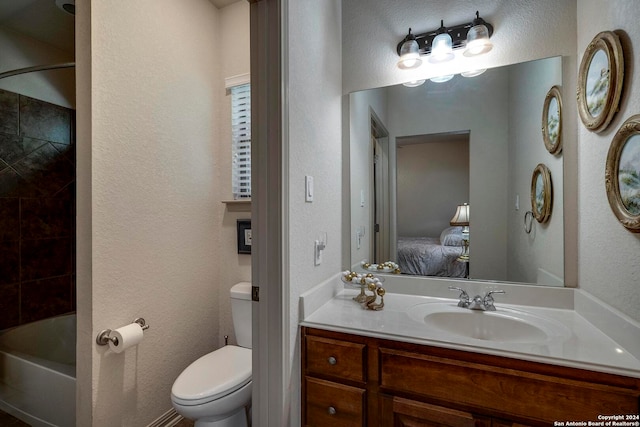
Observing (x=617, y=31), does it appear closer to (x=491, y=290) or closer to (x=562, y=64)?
(x=562, y=64)

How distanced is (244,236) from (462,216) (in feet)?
4.60

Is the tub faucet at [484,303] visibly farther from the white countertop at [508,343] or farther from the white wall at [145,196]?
the white wall at [145,196]

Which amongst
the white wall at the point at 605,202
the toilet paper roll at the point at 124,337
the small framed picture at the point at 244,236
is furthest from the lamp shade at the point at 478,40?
the toilet paper roll at the point at 124,337

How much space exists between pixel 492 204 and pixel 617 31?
0.78 m

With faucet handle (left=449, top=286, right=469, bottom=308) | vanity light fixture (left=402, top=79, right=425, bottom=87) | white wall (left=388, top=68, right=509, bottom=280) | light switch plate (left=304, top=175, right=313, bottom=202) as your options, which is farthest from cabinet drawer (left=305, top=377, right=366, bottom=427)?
vanity light fixture (left=402, top=79, right=425, bottom=87)

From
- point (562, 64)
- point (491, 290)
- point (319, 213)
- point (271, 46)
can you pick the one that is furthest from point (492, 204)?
point (271, 46)

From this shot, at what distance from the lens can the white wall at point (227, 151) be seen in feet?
6.61

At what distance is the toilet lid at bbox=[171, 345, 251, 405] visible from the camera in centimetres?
128

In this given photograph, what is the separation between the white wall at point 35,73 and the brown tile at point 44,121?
0.05 meters

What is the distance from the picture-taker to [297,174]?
1.15 metres

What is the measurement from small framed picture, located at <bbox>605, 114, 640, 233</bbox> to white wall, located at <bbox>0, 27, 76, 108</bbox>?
3.20m

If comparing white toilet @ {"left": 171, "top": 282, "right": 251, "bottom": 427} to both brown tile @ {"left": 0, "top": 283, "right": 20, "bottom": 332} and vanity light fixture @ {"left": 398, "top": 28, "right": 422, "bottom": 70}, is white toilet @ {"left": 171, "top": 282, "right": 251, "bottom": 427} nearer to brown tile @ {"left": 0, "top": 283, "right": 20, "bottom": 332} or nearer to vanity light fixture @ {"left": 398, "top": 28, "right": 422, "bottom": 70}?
brown tile @ {"left": 0, "top": 283, "right": 20, "bottom": 332}

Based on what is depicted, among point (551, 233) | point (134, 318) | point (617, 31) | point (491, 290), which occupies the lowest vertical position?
point (134, 318)

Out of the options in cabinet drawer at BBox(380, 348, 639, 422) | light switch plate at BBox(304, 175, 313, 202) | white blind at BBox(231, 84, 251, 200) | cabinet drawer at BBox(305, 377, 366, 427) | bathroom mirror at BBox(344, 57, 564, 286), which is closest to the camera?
cabinet drawer at BBox(380, 348, 639, 422)
